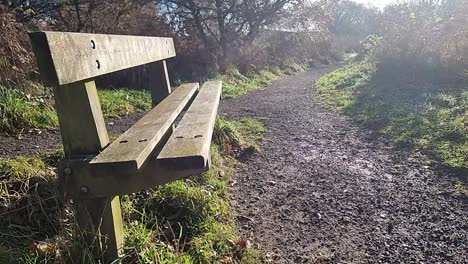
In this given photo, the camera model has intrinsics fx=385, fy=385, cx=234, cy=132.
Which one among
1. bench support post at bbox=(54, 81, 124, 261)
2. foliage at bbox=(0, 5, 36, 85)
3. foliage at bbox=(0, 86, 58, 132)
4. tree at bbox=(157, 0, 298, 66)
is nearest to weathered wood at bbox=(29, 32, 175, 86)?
bench support post at bbox=(54, 81, 124, 261)

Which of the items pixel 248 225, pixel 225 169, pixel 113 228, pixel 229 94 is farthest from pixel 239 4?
pixel 113 228

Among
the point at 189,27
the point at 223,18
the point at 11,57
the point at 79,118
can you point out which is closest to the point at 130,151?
the point at 79,118

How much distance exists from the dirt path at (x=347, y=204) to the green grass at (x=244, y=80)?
4476mm

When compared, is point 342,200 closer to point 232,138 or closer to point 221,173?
point 221,173

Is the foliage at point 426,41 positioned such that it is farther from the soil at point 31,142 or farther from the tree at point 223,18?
the soil at point 31,142

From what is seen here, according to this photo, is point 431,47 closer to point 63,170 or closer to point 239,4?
point 239,4

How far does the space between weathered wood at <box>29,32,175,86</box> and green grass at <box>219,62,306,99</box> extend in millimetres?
6771

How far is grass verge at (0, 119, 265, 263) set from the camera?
6.72 ft

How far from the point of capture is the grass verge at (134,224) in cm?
205

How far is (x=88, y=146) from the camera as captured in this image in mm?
1818

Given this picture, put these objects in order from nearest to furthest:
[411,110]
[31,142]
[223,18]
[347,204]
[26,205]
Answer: [26,205] < [347,204] < [31,142] < [411,110] < [223,18]

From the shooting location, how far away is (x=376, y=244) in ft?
8.70

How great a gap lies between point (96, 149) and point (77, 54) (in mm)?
454

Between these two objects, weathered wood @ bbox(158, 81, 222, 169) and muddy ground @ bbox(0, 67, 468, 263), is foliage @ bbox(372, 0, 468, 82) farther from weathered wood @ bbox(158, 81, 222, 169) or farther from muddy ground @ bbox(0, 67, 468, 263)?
weathered wood @ bbox(158, 81, 222, 169)
